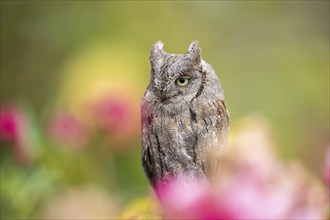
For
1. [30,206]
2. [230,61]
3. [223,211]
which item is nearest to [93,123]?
[30,206]

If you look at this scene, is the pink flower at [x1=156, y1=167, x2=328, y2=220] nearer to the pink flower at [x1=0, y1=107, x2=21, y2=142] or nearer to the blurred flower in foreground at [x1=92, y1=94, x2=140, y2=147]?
the pink flower at [x1=0, y1=107, x2=21, y2=142]

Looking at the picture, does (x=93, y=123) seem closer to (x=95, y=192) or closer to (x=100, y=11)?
(x=95, y=192)

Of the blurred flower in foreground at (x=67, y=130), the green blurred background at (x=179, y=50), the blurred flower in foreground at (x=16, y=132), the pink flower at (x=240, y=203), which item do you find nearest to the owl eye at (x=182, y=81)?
the pink flower at (x=240, y=203)

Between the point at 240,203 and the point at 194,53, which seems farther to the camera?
the point at 194,53

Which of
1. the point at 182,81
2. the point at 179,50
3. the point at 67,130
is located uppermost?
the point at 179,50

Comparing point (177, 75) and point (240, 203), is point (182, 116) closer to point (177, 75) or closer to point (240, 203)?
point (177, 75)

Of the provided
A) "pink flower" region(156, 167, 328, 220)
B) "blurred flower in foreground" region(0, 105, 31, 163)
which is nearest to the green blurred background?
"blurred flower in foreground" region(0, 105, 31, 163)

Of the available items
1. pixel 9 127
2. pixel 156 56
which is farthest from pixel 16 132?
pixel 156 56
